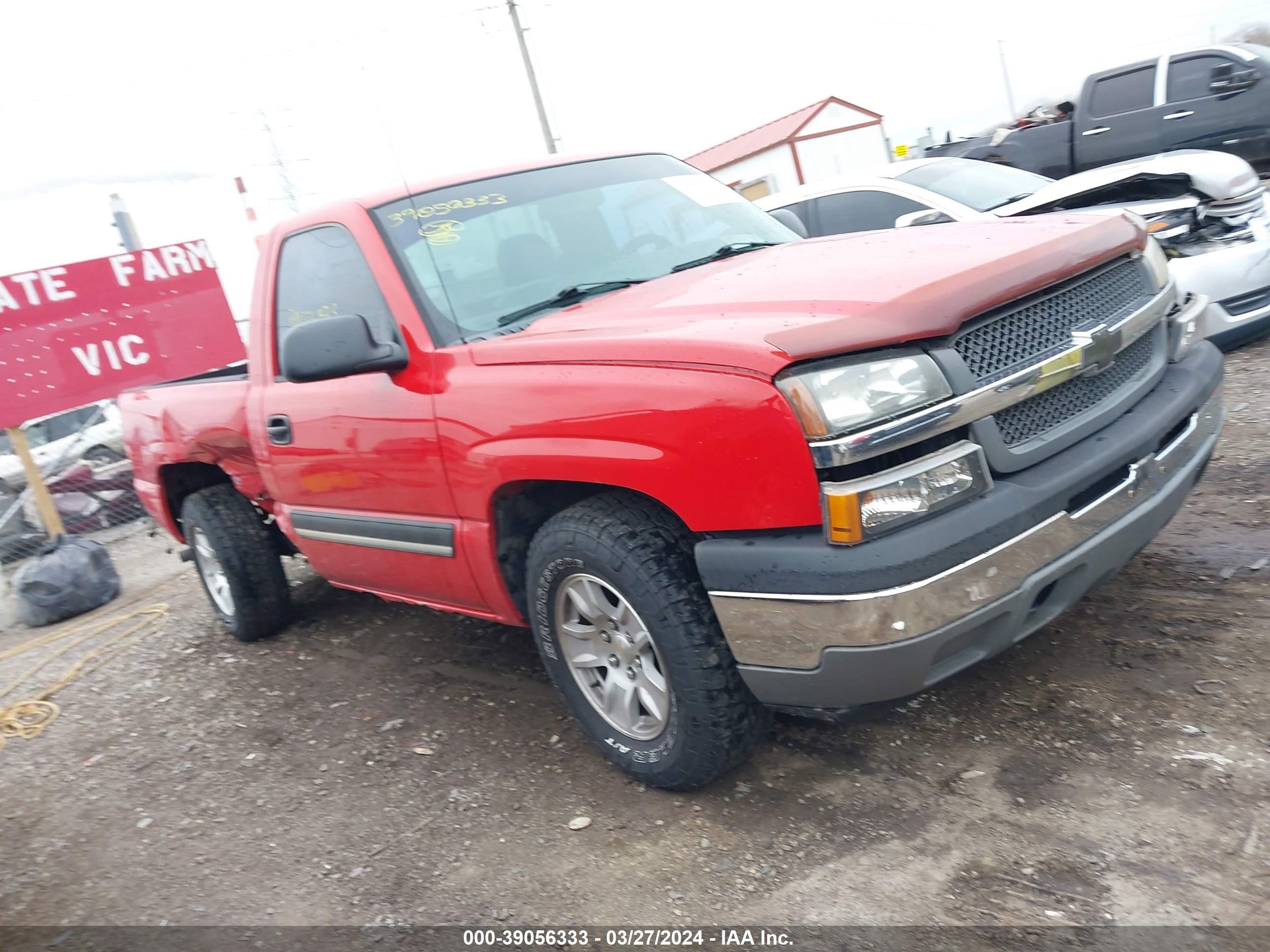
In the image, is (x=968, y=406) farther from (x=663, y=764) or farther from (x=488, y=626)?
(x=488, y=626)

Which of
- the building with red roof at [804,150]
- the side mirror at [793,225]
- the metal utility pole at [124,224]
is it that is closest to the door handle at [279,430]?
the side mirror at [793,225]

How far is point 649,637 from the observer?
2711 mm

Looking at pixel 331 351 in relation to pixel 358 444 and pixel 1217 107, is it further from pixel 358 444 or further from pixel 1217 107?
pixel 1217 107

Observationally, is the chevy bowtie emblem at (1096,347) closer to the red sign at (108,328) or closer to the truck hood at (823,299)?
the truck hood at (823,299)

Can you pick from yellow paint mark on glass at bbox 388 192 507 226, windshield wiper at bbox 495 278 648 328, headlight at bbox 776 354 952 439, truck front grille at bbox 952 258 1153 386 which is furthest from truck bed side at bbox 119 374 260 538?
truck front grille at bbox 952 258 1153 386

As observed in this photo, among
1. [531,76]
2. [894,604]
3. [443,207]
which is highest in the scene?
[531,76]

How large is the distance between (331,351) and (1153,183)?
5.37m

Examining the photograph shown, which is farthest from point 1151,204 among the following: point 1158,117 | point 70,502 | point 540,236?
point 70,502

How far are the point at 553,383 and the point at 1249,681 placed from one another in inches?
83.5

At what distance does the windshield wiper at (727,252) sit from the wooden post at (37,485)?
6.38 metres

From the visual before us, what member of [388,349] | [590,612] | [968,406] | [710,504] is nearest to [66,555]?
[388,349]

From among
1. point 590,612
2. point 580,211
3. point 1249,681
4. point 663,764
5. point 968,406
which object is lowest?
point 1249,681

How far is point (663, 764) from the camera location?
285cm

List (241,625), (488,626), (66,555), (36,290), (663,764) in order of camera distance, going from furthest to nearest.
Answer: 1. (36,290)
2. (66,555)
3. (241,625)
4. (488,626)
5. (663,764)
